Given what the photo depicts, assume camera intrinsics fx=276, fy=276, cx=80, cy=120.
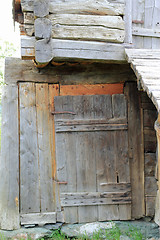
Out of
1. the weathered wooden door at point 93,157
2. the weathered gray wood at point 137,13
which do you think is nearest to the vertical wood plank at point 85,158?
the weathered wooden door at point 93,157

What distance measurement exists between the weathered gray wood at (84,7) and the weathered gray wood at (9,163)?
1.29 metres

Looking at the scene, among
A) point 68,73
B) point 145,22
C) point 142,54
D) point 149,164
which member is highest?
point 145,22

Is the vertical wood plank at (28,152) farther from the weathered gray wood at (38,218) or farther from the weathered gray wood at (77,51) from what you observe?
the weathered gray wood at (77,51)

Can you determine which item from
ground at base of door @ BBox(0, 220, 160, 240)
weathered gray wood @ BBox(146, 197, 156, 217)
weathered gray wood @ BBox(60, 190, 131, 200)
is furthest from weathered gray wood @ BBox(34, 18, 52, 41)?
weathered gray wood @ BBox(146, 197, 156, 217)

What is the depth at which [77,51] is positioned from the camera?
3.77m

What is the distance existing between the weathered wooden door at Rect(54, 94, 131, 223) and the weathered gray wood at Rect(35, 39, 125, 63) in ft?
2.48

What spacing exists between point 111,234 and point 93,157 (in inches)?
47.1

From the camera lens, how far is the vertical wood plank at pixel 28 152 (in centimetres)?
434

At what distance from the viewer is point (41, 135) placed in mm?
4379

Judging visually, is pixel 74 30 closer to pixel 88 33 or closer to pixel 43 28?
pixel 88 33

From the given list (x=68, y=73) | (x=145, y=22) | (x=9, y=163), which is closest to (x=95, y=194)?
(x=9, y=163)

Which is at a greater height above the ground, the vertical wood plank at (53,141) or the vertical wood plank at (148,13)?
the vertical wood plank at (148,13)

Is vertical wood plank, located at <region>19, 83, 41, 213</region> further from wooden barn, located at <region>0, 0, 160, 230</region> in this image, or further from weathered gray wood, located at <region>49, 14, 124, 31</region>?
weathered gray wood, located at <region>49, 14, 124, 31</region>

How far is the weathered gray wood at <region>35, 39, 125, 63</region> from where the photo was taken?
3.67 metres
